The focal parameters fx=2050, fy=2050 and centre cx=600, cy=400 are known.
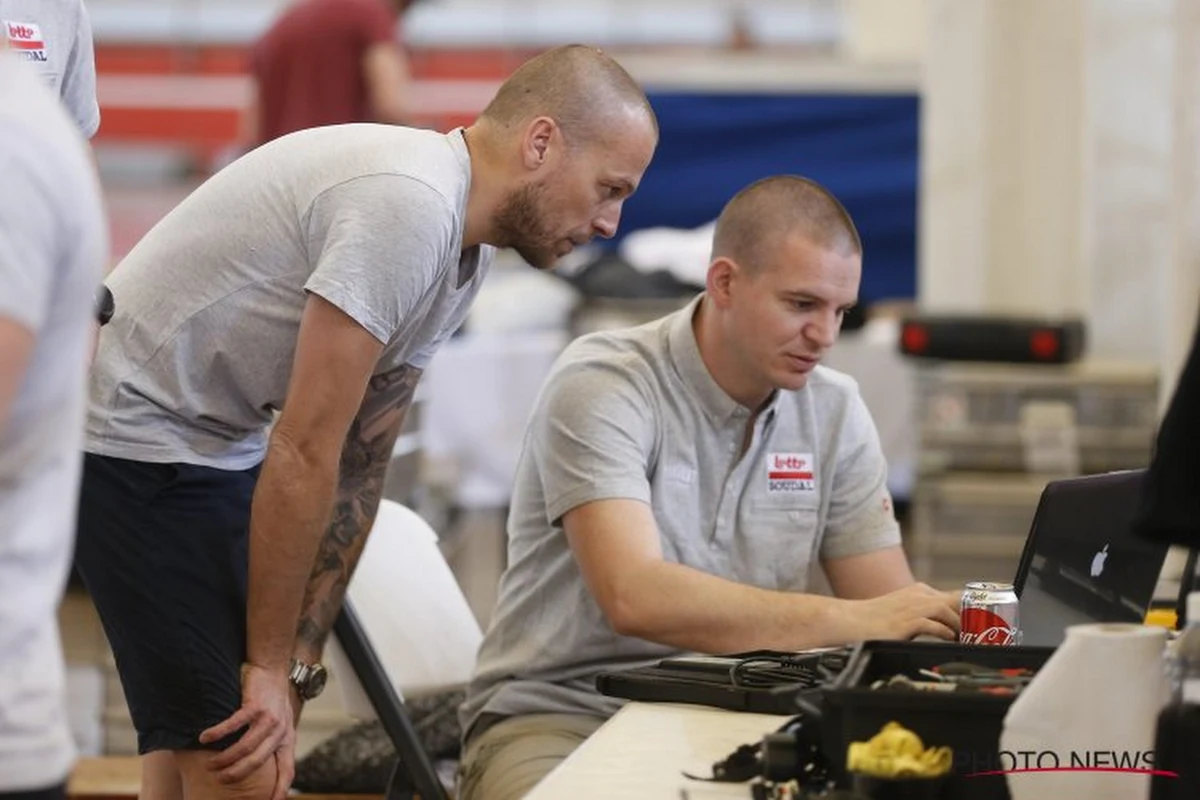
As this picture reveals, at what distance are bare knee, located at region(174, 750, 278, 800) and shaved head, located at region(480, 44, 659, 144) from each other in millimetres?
803

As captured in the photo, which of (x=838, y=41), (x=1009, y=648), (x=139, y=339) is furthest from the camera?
(x=838, y=41)

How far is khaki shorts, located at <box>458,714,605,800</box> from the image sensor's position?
2371mm

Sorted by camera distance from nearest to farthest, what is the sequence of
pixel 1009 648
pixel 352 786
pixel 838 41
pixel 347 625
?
pixel 1009 648
pixel 347 625
pixel 352 786
pixel 838 41

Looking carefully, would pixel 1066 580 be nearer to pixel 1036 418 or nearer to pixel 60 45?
pixel 60 45

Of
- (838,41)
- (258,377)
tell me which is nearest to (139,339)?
(258,377)

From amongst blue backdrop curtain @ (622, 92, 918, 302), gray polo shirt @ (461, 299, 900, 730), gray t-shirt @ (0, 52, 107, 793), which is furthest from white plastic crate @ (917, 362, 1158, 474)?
gray t-shirt @ (0, 52, 107, 793)

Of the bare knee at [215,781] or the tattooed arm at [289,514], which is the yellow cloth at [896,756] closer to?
the tattooed arm at [289,514]

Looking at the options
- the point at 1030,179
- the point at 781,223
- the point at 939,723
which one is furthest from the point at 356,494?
the point at 1030,179

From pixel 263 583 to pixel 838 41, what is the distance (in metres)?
11.5

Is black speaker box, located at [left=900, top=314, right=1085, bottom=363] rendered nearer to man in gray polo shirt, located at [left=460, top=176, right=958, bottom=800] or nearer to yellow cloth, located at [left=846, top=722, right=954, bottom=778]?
man in gray polo shirt, located at [left=460, top=176, right=958, bottom=800]

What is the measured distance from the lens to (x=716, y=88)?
7465 millimetres

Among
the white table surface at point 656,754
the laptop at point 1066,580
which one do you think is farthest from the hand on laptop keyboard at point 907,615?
the white table surface at point 656,754

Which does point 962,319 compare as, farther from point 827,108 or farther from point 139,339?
point 139,339

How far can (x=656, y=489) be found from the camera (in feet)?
8.78
